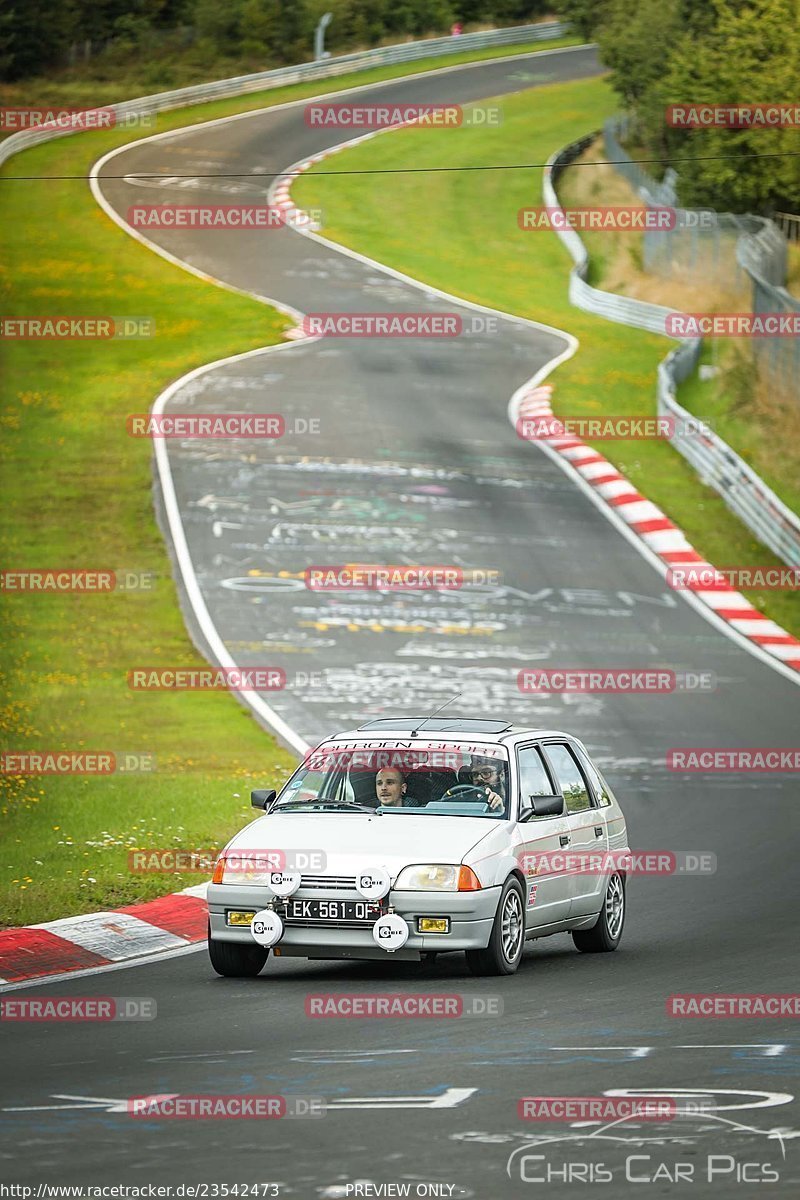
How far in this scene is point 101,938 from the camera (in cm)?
1227

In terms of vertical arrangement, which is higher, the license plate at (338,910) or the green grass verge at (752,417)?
the license plate at (338,910)

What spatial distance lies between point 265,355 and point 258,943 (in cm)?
3181

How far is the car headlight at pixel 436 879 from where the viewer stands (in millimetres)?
10906

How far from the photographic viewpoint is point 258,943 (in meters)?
10.9

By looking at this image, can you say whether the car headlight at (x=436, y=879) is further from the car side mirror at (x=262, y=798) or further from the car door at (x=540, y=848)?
the car side mirror at (x=262, y=798)

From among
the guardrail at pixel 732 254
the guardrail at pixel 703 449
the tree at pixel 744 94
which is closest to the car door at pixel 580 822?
the guardrail at pixel 703 449

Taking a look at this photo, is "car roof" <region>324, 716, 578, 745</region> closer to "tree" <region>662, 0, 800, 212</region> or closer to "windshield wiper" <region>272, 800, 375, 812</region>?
"windshield wiper" <region>272, 800, 375, 812</region>

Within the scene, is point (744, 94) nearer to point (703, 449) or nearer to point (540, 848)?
point (703, 449)

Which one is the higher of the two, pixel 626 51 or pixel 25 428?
pixel 626 51

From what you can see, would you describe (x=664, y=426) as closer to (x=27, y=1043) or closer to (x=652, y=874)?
(x=652, y=874)

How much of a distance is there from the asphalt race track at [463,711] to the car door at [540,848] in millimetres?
381

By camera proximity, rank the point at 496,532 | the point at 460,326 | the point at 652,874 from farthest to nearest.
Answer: the point at 460,326, the point at 496,532, the point at 652,874

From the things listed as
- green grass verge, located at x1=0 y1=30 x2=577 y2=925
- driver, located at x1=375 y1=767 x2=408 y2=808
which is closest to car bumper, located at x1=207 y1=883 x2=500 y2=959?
driver, located at x1=375 y1=767 x2=408 y2=808

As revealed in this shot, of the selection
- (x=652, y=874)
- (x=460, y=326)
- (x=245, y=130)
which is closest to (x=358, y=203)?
(x=245, y=130)
